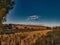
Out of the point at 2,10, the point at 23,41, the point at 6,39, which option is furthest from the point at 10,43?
the point at 2,10

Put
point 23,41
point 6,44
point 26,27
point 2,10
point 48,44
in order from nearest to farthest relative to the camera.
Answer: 1. point 23,41
2. point 6,44
3. point 48,44
4. point 2,10
5. point 26,27

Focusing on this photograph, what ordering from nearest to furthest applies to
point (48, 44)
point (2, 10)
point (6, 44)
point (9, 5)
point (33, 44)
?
point (6, 44), point (33, 44), point (48, 44), point (2, 10), point (9, 5)

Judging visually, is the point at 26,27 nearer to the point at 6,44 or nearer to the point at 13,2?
the point at 13,2

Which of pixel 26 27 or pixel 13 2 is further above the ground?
pixel 13 2

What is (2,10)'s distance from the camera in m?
20.1

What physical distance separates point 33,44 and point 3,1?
979 centimetres

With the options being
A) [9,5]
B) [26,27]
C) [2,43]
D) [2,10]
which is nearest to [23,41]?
[2,43]

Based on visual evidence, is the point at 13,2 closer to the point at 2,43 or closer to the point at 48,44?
the point at 48,44

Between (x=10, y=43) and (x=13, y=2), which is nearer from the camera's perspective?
(x=10, y=43)

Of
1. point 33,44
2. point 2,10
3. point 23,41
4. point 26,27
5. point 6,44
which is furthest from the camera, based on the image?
point 26,27

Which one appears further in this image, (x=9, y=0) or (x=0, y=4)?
(x=9, y=0)

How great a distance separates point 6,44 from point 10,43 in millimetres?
315

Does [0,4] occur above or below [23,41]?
above

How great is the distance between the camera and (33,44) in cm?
1207
